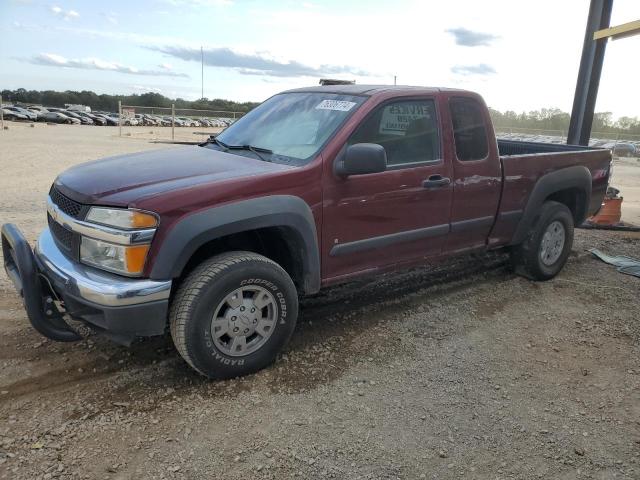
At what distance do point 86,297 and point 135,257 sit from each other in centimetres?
35

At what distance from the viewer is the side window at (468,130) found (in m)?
4.38

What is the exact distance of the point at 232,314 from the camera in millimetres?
3238

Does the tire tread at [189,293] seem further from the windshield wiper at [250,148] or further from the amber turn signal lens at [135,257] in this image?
the windshield wiper at [250,148]

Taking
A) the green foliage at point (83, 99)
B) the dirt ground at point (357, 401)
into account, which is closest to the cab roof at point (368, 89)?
the dirt ground at point (357, 401)

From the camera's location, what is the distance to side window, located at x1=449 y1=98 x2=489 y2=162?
14.4 ft

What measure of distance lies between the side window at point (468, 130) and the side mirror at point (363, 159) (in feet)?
3.82

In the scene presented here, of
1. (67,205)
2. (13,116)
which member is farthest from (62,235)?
(13,116)

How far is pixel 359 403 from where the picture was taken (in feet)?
10.4

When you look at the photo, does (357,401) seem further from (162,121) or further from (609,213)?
(162,121)

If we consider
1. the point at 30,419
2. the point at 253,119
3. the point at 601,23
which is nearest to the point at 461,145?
the point at 253,119

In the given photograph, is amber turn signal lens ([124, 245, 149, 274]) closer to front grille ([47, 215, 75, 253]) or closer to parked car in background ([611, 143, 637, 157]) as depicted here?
front grille ([47, 215, 75, 253])

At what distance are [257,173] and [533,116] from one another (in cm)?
3381

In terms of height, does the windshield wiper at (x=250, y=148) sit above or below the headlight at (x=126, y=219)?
above

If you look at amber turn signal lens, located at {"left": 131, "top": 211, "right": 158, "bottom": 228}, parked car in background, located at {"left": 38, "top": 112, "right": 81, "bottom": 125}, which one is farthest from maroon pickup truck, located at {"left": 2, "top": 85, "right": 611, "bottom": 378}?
parked car in background, located at {"left": 38, "top": 112, "right": 81, "bottom": 125}
